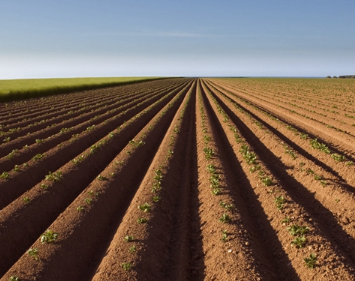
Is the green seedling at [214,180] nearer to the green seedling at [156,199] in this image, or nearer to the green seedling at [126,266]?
the green seedling at [156,199]

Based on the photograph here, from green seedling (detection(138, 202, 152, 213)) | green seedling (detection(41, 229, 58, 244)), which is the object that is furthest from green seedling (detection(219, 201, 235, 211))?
green seedling (detection(41, 229, 58, 244))

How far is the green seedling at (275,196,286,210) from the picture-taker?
8663mm

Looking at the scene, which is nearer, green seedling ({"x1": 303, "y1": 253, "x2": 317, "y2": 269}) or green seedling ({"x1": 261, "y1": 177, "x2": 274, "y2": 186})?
green seedling ({"x1": 303, "y1": 253, "x2": 317, "y2": 269})

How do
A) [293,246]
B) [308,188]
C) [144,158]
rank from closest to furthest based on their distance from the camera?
[293,246], [308,188], [144,158]

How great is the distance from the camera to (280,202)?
348 inches

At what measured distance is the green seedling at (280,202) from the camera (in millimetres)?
8663

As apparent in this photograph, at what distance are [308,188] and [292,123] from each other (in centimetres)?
1197

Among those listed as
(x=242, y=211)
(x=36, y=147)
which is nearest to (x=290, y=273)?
(x=242, y=211)

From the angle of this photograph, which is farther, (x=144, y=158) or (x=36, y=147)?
(x=36, y=147)

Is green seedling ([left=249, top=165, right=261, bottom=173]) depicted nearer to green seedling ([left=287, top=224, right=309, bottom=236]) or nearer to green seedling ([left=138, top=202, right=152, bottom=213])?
green seedling ([left=287, top=224, right=309, bottom=236])

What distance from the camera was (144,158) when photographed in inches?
563

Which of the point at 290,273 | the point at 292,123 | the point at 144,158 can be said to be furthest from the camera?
the point at 292,123

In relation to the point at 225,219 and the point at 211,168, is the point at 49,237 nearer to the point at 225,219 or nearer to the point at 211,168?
the point at 225,219

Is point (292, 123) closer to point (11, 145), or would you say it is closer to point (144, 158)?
point (144, 158)
